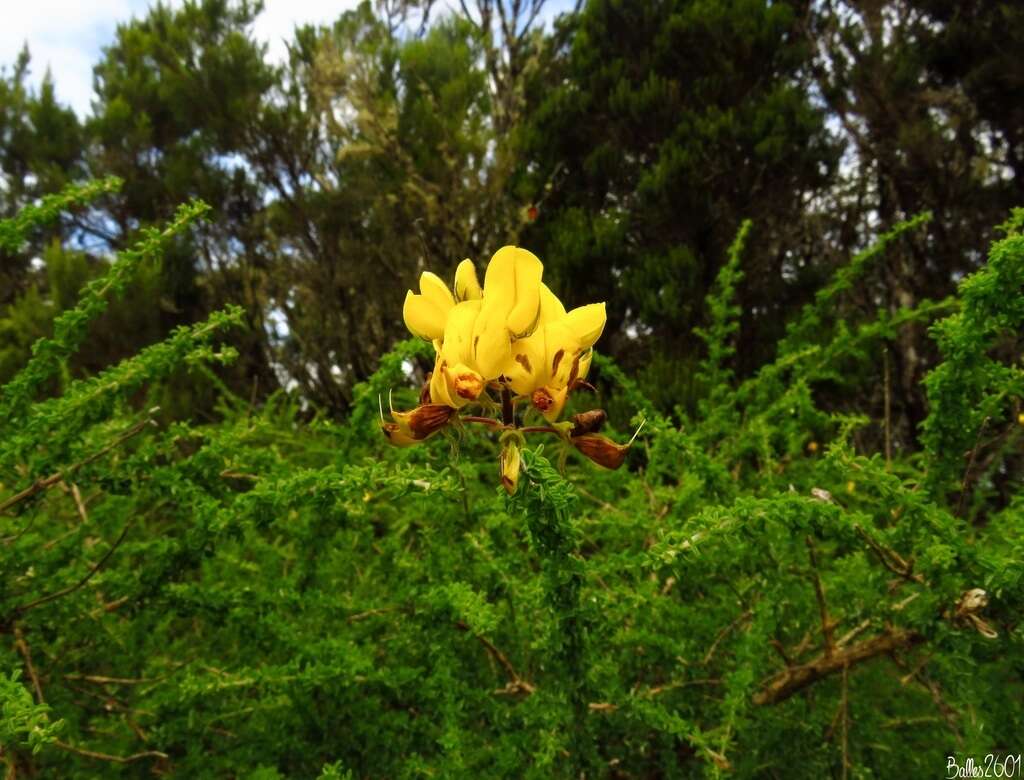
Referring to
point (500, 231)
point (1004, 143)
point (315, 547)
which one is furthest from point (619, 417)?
point (1004, 143)


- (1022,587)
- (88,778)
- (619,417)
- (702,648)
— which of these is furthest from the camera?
(619,417)

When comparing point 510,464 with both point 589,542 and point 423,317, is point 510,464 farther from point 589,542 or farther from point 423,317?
point 589,542

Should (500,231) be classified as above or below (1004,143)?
above

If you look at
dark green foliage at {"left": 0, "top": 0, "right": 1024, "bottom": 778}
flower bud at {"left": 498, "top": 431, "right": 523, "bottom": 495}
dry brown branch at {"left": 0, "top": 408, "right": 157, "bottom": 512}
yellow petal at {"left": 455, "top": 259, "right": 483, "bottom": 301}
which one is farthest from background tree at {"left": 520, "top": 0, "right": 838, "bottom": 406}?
flower bud at {"left": 498, "top": 431, "right": 523, "bottom": 495}

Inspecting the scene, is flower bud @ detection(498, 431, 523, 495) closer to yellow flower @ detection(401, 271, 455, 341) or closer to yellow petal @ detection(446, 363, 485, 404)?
yellow petal @ detection(446, 363, 485, 404)

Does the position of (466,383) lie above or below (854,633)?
above

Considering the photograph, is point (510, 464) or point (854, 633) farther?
point (854, 633)

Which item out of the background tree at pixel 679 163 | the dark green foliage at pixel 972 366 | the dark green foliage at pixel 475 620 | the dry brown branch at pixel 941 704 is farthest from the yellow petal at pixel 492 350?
the background tree at pixel 679 163

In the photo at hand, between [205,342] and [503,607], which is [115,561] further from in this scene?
[503,607]

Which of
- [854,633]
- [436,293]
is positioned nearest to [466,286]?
[436,293]
